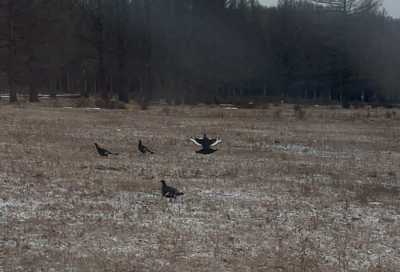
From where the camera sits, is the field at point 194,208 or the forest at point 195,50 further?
the forest at point 195,50

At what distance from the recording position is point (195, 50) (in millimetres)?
62062

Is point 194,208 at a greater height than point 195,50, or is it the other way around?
point 195,50

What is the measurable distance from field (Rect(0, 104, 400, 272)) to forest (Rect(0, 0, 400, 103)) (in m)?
25.1

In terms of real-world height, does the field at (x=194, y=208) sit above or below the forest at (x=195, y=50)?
below

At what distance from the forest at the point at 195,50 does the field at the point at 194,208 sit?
25.1 metres

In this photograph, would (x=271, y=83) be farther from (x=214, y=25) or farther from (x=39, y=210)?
(x=39, y=210)

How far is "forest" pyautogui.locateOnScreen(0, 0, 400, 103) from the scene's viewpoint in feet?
141

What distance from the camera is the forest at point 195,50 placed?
4297 cm

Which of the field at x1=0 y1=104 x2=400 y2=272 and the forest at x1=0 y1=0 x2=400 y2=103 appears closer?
the field at x1=0 y1=104 x2=400 y2=272

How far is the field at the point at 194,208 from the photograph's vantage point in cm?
652

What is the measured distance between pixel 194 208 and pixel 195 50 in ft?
177

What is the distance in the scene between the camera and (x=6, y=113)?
27.3m

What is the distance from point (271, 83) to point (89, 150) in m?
62.4

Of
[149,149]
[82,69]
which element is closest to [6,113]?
[149,149]
